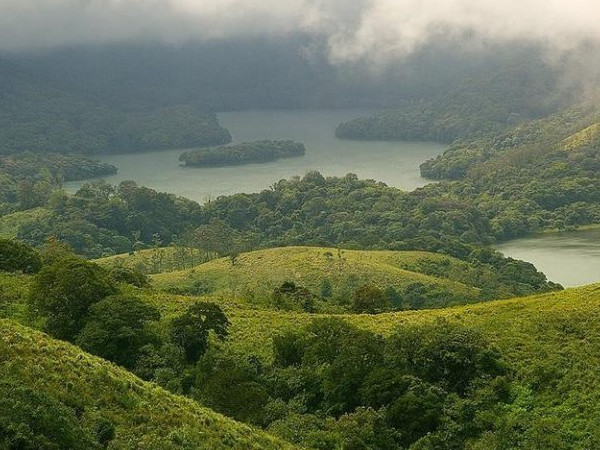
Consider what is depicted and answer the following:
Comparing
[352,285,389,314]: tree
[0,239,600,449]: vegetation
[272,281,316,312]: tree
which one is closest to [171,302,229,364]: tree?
[0,239,600,449]: vegetation

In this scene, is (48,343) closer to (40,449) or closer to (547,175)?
(40,449)

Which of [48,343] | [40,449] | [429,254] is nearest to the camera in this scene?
[40,449]

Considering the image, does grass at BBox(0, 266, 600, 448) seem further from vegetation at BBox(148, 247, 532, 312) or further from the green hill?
the green hill

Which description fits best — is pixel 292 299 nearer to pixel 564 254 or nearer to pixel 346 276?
pixel 346 276

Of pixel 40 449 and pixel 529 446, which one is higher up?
pixel 40 449

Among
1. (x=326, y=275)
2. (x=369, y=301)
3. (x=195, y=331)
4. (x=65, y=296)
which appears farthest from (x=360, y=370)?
Answer: (x=326, y=275)

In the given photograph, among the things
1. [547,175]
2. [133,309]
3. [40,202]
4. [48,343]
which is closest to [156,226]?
[40,202]

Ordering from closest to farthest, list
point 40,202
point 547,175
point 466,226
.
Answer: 1. point 466,226
2. point 40,202
3. point 547,175
